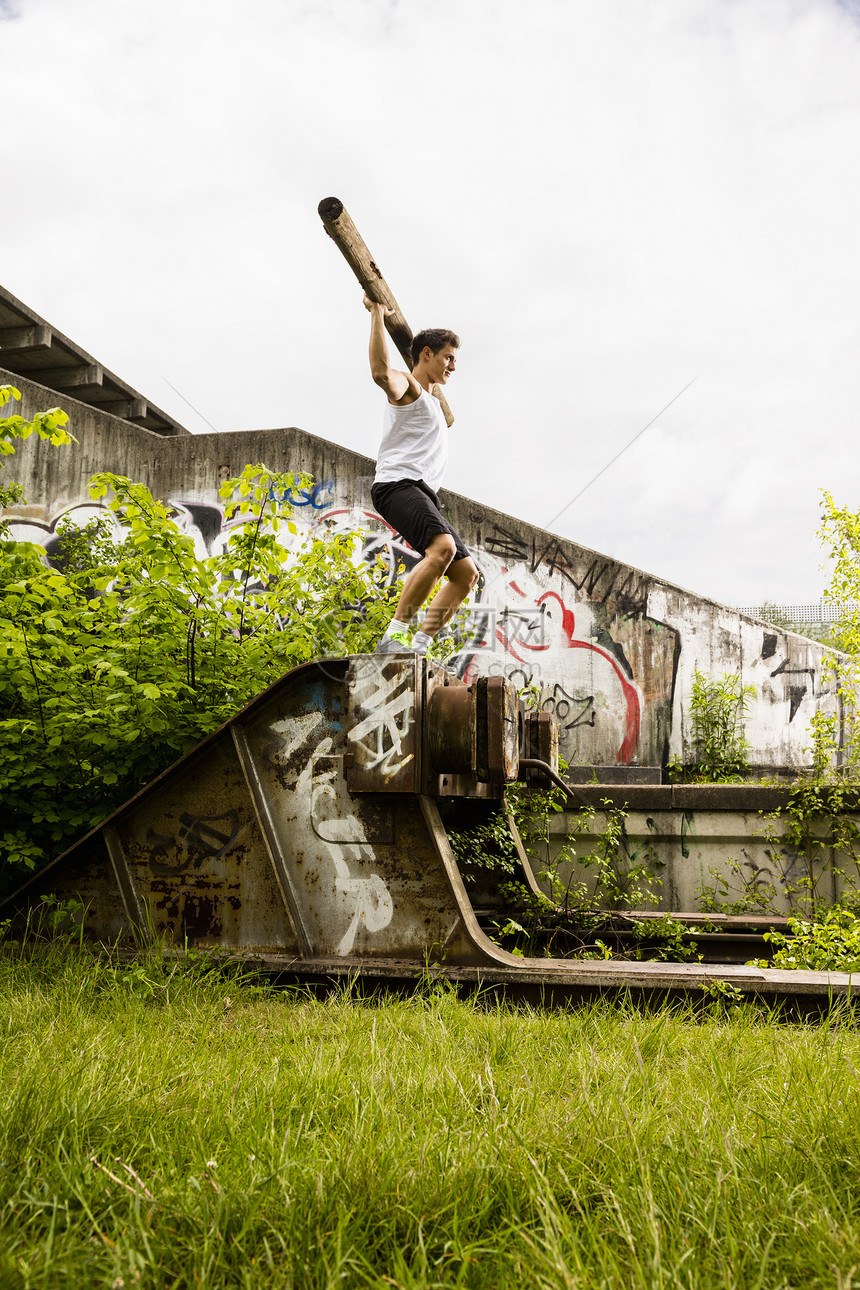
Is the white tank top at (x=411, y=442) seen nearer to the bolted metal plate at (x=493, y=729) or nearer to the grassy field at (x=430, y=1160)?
the bolted metal plate at (x=493, y=729)

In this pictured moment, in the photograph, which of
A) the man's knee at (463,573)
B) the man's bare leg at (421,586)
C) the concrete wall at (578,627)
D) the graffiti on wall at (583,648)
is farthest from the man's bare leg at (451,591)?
the concrete wall at (578,627)

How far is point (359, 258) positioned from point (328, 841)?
2.68 m

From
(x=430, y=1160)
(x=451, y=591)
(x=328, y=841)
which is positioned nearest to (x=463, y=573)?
(x=451, y=591)

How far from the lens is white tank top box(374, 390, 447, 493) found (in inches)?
162

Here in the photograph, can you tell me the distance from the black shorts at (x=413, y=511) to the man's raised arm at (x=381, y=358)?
45cm

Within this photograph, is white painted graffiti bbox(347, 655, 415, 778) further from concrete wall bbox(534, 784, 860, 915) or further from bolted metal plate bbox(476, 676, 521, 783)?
concrete wall bbox(534, 784, 860, 915)

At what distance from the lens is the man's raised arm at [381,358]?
374 centimetres

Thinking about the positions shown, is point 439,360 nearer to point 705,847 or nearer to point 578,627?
point 705,847

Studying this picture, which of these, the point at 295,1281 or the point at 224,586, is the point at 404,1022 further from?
the point at 224,586

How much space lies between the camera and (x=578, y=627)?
11.3 m

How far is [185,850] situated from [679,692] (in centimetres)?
842

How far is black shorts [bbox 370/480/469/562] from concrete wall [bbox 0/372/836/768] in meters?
7.34

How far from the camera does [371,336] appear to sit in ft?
12.4

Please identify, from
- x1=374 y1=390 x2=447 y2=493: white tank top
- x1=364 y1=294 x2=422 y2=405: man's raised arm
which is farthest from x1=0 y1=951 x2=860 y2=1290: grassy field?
x1=364 y1=294 x2=422 y2=405: man's raised arm
